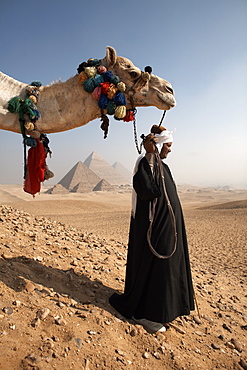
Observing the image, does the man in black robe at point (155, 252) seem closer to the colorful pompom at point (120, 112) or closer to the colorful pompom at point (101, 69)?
the colorful pompom at point (120, 112)

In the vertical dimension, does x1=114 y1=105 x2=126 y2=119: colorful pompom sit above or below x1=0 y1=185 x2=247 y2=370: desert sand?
above

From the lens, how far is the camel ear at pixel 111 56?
2.50 meters

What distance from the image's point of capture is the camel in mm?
2492

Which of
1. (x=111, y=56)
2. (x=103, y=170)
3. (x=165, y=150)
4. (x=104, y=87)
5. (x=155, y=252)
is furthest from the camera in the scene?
(x=103, y=170)

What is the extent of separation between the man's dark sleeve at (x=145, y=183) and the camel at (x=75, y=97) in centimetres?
67

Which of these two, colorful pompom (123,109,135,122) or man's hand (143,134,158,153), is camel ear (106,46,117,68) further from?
man's hand (143,134,158,153)

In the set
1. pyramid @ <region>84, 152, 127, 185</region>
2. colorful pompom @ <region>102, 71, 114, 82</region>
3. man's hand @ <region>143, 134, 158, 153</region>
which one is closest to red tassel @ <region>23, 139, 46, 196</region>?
colorful pompom @ <region>102, 71, 114, 82</region>

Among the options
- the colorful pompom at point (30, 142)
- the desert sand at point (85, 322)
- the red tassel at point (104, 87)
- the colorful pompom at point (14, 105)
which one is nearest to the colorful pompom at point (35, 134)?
the colorful pompom at point (30, 142)

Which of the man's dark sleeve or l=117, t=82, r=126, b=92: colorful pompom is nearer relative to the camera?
the man's dark sleeve

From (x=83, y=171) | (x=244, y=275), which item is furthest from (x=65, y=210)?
(x=83, y=171)

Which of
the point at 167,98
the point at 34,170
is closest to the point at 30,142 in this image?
the point at 34,170

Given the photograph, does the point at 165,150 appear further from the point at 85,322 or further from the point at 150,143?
the point at 85,322

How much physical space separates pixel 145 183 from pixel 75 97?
42.1 inches

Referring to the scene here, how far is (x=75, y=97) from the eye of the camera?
2541mm
